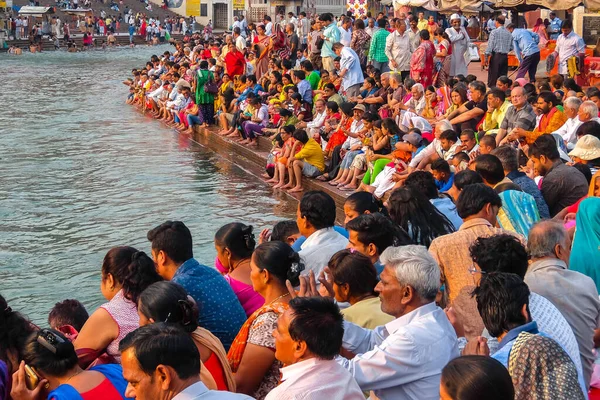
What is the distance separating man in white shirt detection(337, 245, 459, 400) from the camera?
4047 mm

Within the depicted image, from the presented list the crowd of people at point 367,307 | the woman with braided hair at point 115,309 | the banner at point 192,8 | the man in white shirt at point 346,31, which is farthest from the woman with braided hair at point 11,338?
the banner at point 192,8

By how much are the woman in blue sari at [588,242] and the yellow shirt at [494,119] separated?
17.7 ft

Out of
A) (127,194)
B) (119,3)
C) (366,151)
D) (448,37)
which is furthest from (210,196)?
(119,3)

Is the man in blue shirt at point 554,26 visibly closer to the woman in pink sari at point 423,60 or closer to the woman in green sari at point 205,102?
the woman in pink sari at point 423,60

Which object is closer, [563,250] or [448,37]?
[563,250]

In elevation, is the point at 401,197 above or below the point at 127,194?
above

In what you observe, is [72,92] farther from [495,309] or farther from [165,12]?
[165,12]

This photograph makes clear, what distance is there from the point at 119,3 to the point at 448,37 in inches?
2347

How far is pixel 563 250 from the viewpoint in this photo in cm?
512

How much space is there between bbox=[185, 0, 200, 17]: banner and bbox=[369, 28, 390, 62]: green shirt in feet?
193

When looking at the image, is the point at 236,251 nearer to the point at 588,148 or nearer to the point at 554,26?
the point at 588,148

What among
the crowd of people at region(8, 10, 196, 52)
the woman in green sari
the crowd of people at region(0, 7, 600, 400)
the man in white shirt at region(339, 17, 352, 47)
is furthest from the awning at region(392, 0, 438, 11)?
the crowd of people at region(8, 10, 196, 52)

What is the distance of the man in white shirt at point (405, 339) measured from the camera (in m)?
4.05

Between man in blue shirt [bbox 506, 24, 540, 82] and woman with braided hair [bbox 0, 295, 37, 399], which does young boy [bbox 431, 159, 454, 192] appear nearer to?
woman with braided hair [bbox 0, 295, 37, 399]
